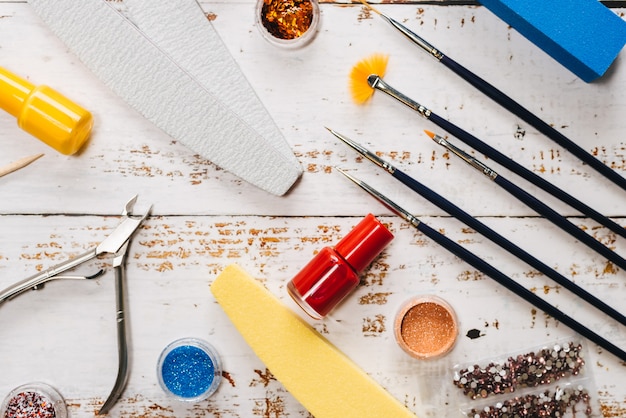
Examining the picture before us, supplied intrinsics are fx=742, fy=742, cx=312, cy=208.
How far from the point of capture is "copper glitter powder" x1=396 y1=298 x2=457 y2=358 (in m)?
0.88

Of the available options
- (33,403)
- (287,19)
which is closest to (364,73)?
(287,19)

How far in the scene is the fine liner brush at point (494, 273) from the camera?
2.85 ft

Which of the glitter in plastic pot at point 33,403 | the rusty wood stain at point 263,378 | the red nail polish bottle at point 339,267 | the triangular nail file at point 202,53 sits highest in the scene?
the triangular nail file at point 202,53

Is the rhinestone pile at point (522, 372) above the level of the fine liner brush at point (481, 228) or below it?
below

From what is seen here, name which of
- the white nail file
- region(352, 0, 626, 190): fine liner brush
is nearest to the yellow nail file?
the white nail file

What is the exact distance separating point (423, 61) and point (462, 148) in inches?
4.5

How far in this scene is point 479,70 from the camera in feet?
2.91

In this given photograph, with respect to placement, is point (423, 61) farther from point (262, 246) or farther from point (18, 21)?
point (18, 21)

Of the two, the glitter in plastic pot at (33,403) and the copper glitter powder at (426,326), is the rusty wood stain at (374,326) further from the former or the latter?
the glitter in plastic pot at (33,403)

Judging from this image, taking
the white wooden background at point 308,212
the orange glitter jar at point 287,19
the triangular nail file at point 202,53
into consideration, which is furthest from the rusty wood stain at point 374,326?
the orange glitter jar at point 287,19

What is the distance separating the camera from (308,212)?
897 mm

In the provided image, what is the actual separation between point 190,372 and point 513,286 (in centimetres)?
40

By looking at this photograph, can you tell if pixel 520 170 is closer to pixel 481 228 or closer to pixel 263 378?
pixel 481 228

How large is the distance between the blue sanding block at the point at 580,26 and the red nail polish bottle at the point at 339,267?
0.94ft
